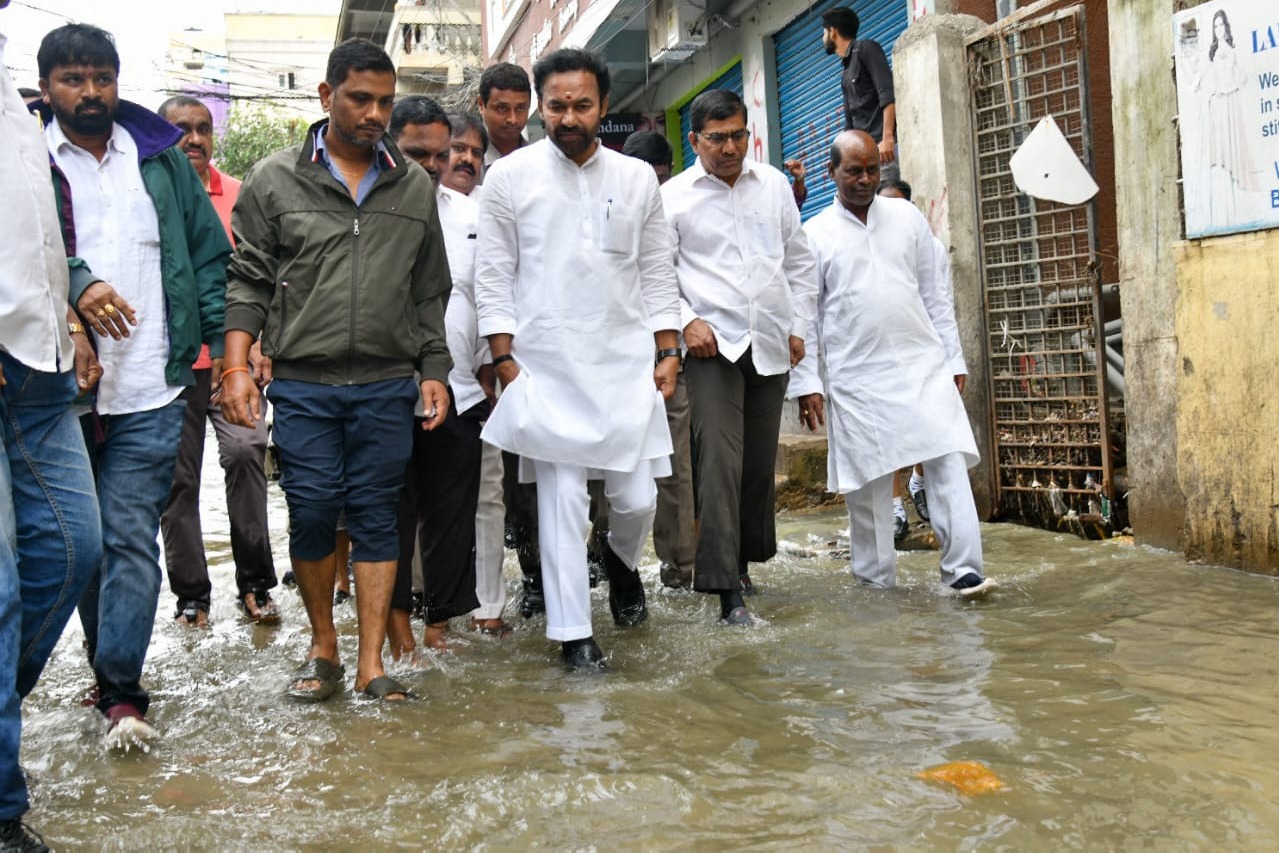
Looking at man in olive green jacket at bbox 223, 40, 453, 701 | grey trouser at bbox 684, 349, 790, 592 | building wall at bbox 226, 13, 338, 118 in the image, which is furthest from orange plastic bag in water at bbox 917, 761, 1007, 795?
building wall at bbox 226, 13, 338, 118

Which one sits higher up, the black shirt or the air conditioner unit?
the air conditioner unit

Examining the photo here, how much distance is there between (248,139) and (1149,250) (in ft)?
114

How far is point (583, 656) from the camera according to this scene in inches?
169

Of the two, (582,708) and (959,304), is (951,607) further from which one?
(959,304)

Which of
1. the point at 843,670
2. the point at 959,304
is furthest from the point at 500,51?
the point at 843,670

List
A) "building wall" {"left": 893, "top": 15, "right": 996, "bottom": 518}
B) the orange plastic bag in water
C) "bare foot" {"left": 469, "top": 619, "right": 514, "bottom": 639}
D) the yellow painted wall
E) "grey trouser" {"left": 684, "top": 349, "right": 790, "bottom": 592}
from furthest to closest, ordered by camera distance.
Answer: "building wall" {"left": 893, "top": 15, "right": 996, "bottom": 518} < the yellow painted wall < "bare foot" {"left": 469, "top": 619, "right": 514, "bottom": 639} < "grey trouser" {"left": 684, "top": 349, "right": 790, "bottom": 592} < the orange plastic bag in water

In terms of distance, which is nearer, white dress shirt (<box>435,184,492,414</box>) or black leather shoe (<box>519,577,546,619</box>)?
white dress shirt (<box>435,184,492,414</box>)

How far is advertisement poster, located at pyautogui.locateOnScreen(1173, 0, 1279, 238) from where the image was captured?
201 inches

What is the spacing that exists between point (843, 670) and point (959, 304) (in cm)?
390

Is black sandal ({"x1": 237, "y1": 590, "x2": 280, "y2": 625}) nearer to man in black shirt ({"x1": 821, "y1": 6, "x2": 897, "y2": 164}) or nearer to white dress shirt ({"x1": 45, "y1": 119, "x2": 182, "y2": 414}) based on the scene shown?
→ white dress shirt ({"x1": 45, "y1": 119, "x2": 182, "y2": 414})

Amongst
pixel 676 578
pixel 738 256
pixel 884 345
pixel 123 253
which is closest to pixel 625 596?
pixel 676 578

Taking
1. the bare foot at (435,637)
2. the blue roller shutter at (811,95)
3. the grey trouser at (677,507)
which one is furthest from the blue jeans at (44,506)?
the blue roller shutter at (811,95)

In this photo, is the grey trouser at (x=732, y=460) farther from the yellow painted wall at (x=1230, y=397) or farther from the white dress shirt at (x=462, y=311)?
the yellow painted wall at (x=1230, y=397)

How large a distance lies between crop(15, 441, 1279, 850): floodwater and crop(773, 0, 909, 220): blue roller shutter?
6849 mm
